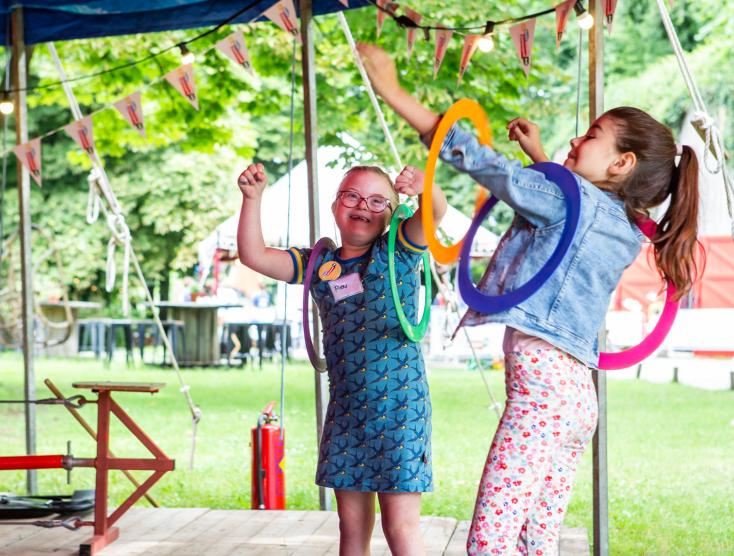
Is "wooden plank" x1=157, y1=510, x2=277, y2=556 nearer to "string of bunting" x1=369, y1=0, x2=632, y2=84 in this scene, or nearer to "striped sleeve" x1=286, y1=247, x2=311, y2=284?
"striped sleeve" x1=286, y1=247, x2=311, y2=284

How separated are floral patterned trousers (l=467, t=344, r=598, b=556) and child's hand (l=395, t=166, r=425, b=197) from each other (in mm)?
373

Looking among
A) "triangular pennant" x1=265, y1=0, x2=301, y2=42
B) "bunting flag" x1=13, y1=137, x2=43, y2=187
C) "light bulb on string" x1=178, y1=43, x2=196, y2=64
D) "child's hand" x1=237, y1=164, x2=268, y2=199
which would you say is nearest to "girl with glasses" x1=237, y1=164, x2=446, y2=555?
"child's hand" x1=237, y1=164, x2=268, y2=199

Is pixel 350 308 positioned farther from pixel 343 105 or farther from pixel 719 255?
pixel 719 255

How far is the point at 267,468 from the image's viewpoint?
4.00 metres

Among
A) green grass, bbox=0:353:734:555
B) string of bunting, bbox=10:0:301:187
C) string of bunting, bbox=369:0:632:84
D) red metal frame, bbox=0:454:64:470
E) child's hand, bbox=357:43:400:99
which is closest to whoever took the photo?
child's hand, bbox=357:43:400:99

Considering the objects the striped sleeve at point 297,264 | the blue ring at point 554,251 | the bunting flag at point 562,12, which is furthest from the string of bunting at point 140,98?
the blue ring at point 554,251

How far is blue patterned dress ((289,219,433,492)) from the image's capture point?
2.30 metres

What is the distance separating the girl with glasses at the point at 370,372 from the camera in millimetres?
2301

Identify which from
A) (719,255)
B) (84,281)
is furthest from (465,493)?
(84,281)

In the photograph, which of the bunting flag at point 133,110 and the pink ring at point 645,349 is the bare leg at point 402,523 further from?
the bunting flag at point 133,110

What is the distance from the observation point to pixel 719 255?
14211 millimetres

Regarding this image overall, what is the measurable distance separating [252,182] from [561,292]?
0.74m

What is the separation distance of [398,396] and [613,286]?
556mm

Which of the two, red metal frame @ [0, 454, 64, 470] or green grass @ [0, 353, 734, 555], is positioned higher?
red metal frame @ [0, 454, 64, 470]
